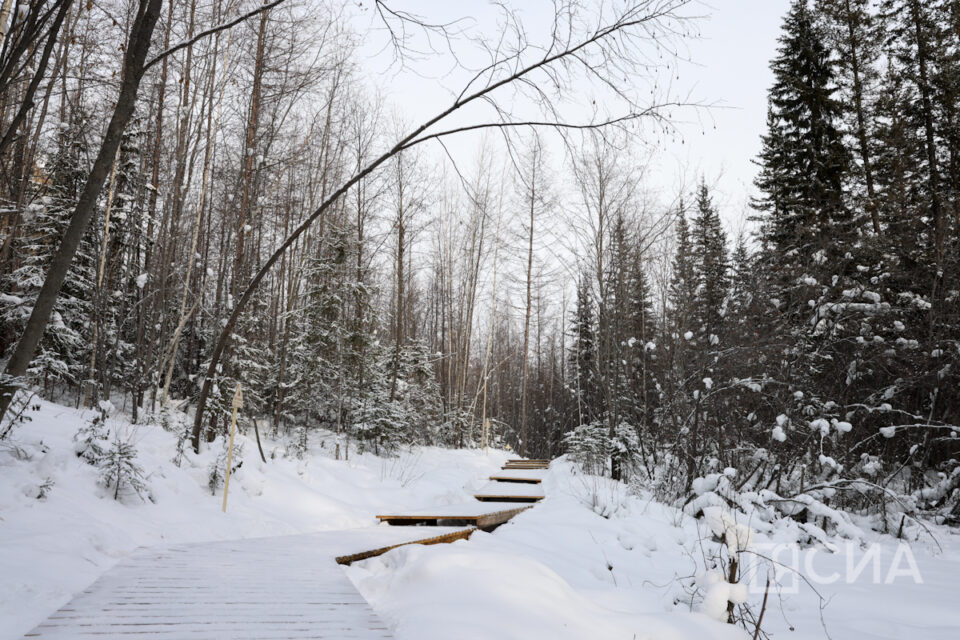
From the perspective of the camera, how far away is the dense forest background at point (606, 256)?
7793mm

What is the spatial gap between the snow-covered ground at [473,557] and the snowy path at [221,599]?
0.56ft

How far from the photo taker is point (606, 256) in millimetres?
11539

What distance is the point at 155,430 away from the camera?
7.24m

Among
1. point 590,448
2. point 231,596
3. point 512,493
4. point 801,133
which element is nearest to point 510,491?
point 512,493

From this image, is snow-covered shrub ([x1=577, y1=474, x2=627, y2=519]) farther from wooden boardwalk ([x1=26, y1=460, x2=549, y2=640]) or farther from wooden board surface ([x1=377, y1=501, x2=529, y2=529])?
wooden boardwalk ([x1=26, y1=460, x2=549, y2=640])

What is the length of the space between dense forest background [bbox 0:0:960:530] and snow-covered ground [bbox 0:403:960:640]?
4.33ft

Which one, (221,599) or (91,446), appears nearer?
(221,599)

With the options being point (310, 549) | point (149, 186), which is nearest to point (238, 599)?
point (310, 549)

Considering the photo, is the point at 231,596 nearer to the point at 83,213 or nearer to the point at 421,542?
the point at 421,542

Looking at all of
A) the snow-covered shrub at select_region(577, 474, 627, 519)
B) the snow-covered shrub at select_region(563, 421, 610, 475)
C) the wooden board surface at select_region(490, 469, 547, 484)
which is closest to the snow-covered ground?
the snow-covered shrub at select_region(577, 474, 627, 519)

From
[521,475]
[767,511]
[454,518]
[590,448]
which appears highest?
[590,448]

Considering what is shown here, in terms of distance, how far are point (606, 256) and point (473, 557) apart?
30.4 ft

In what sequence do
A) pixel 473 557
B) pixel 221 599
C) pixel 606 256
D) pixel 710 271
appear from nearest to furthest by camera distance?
pixel 221 599
pixel 473 557
pixel 606 256
pixel 710 271

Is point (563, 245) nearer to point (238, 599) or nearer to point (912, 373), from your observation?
point (912, 373)
